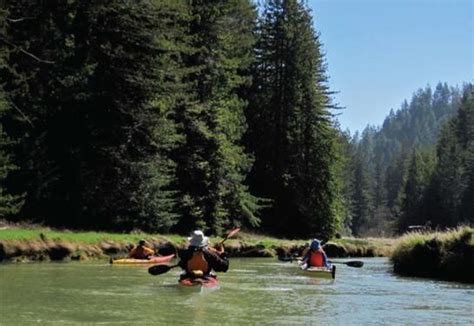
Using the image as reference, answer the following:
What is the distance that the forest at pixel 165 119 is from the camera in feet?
117

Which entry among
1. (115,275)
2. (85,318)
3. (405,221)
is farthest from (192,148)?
(405,221)

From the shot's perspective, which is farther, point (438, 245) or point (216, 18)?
point (216, 18)

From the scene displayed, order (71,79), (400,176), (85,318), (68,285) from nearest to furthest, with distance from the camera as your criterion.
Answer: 1. (85,318)
2. (68,285)
3. (71,79)
4. (400,176)

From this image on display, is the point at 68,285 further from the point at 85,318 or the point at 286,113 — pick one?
the point at 286,113

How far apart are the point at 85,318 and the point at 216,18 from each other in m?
36.0

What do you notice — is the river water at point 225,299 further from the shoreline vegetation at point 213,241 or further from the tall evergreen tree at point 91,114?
the tall evergreen tree at point 91,114

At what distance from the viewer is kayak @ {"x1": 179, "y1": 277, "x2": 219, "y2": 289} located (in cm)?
1930

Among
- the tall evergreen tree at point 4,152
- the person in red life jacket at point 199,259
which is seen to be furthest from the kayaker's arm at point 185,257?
the tall evergreen tree at point 4,152

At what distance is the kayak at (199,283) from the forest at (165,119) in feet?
26.0

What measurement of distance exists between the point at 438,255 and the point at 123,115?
1900 centimetres

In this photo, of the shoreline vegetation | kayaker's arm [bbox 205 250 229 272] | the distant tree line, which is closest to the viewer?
kayaker's arm [bbox 205 250 229 272]

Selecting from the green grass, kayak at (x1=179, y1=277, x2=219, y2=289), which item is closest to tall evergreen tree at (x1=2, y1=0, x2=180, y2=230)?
the green grass

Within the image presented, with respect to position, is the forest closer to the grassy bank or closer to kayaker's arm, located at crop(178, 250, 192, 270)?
kayaker's arm, located at crop(178, 250, 192, 270)

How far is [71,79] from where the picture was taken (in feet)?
115
